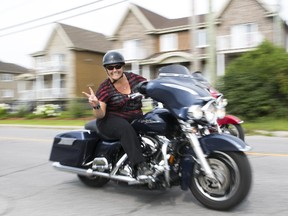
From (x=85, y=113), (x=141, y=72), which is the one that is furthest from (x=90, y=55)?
(x=85, y=113)

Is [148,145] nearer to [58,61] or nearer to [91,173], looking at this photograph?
[91,173]

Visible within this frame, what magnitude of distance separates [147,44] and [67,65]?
34.7 ft

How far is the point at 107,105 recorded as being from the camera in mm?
5090

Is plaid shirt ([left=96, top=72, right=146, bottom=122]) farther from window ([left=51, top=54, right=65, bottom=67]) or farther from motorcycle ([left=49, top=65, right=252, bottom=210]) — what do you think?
window ([left=51, top=54, right=65, bottom=67])

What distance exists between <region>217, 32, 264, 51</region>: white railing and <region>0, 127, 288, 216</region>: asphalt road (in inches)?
961

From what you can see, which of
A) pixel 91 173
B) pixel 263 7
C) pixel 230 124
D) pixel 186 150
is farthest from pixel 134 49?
pixel 186 150

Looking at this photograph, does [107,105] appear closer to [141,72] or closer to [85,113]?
[85,113]

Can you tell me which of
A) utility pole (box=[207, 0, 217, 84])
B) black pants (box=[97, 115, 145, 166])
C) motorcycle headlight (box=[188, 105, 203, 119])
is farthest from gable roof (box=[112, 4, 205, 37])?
motorcycle headlight (box=[188, 105, 203, 119])

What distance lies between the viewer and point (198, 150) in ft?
13.9

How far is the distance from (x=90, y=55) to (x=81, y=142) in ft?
129

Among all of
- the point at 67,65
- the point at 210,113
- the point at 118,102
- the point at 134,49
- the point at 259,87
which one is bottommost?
the point at 210,113

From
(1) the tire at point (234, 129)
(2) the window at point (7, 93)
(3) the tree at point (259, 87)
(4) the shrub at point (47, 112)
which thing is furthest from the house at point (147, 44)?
(2) the window at point (7, 93)

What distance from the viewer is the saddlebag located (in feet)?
17.9

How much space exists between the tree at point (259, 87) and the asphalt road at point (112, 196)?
6.24 metres
